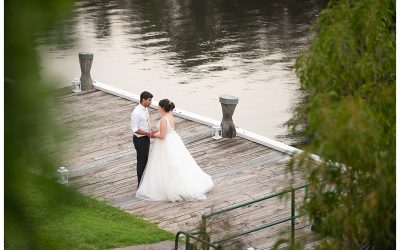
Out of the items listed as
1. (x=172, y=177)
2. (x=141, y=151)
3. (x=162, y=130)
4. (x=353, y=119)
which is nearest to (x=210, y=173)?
(x=172, y=177)

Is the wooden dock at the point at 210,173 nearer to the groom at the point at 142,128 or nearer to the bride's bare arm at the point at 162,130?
the groom at the point at 142,128

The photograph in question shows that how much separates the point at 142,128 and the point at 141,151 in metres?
0.49

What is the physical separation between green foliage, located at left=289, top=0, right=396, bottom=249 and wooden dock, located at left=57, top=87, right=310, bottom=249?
433cm

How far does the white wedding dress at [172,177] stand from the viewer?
13.2m

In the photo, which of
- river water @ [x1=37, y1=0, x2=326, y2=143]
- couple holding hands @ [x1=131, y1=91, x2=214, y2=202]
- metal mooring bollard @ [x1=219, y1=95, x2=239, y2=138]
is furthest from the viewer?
river water @ [x1=37, y1=0, x2=326, y2=143]

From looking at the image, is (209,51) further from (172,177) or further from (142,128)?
(142,128)

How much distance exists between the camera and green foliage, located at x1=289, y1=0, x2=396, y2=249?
5.04 m

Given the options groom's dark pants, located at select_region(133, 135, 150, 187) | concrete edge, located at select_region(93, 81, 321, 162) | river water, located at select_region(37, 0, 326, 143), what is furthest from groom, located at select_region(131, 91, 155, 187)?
river water, located at select_region(37, 0, 326, 143)

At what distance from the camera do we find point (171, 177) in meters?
13.4

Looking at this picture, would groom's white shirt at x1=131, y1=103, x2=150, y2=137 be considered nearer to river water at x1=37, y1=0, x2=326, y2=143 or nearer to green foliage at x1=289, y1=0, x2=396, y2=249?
river water at x1=37, y1=0, x2=326, y2=143

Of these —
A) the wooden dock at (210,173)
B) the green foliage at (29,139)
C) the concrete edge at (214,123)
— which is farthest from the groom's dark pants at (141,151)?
the green foliage at (29,139)

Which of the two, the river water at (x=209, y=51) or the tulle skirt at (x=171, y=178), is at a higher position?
the river water at (x=209, y=51)

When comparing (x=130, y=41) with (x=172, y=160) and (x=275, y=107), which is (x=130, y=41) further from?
(x=172, y=160)

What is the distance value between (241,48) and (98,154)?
44.4 feet
